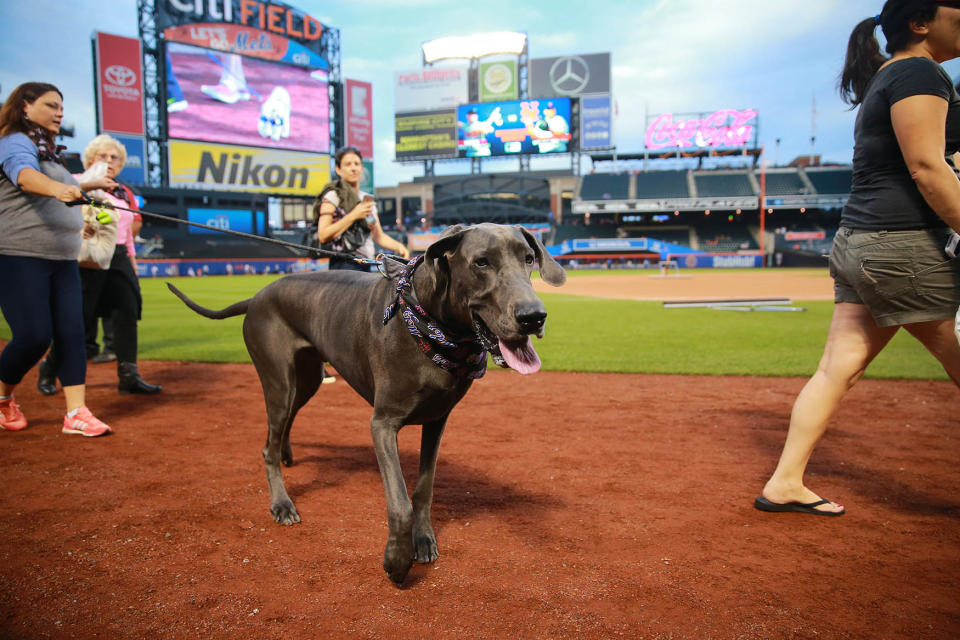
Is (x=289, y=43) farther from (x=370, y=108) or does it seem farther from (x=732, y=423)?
(x=732, y=423)

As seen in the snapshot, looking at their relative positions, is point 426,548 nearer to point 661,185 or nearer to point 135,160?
point 135,160

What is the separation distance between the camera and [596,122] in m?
54.9

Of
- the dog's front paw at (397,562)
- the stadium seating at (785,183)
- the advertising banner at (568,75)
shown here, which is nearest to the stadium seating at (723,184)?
the stadium seating at (785,183)

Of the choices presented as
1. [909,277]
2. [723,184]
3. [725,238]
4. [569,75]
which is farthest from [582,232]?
[909,277]

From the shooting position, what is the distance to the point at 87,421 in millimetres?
4199

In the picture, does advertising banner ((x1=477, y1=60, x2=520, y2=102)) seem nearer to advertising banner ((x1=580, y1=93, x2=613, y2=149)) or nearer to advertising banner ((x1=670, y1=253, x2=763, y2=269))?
advertising banner ((x1=580, y1=93, x2=613, y2=149))

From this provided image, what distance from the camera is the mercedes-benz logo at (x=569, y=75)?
181ft

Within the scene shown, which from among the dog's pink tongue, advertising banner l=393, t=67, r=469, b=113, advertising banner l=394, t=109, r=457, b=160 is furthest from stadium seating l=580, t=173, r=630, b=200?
the dog's pink tongue

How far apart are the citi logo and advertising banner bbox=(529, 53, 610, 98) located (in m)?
24.1

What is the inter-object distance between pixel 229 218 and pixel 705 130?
146 ft

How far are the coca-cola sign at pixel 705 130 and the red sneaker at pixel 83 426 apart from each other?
5929 cm

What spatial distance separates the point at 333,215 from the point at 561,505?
326 cm

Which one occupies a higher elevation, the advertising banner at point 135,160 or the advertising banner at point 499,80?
the advertising banner at point 499,80

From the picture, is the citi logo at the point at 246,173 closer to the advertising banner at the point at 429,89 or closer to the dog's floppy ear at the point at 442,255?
the advertising banner at the point at 429,89
